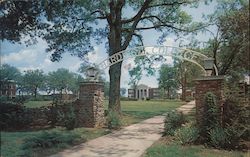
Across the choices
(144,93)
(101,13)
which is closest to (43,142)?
(101,13)

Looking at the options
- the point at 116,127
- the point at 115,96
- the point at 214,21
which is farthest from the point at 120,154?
the point at 214,21

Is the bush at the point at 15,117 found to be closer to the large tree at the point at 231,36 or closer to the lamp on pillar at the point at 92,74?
the lamp on pillar at the point at 92,74

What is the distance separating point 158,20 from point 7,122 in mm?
11311

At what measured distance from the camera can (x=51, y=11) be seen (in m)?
12.4

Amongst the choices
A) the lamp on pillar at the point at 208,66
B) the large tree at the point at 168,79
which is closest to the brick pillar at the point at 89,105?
the lamp on pillar at the point at 208,66

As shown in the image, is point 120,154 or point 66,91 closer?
point 120,154

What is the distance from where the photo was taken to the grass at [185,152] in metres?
8.32

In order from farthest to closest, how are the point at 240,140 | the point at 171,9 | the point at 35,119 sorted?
the point at 171,9, the point at 35,119, the point at 240,140

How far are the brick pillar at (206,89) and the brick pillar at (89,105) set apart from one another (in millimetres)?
4605

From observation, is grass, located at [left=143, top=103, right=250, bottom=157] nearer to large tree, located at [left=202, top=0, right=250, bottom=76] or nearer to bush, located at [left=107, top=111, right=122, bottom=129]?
bush, located at [left=107, top=111, right=122, bottom=129]

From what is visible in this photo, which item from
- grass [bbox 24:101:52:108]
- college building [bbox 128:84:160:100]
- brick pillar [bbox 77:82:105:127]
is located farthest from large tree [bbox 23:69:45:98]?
→ college building [bbox 128:84:160:100]

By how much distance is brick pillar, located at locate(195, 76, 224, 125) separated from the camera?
10.3 meters

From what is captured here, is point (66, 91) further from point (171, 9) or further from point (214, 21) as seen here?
point (214, 21)

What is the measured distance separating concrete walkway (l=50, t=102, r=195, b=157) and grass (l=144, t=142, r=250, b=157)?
36 centimetres
